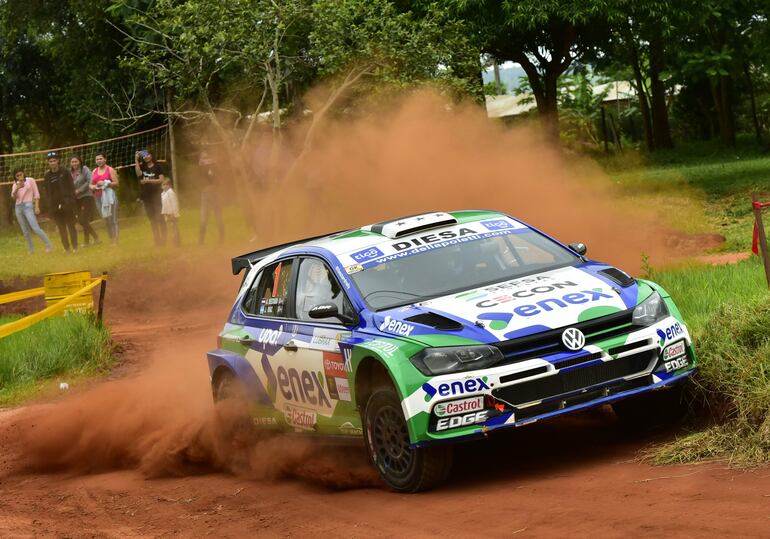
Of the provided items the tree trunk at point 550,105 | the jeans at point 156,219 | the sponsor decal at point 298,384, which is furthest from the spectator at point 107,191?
the sponsor decal at point 298,384

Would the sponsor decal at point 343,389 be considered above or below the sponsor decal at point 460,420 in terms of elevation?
above

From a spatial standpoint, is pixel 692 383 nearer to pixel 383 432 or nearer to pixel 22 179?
pixel 383 432

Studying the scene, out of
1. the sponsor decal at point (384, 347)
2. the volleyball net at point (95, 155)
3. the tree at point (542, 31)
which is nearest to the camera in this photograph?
the sponsor decal at point (384, 347)

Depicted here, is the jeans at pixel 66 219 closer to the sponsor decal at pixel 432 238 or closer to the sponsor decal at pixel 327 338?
the sponsor decal at pixel 432 238

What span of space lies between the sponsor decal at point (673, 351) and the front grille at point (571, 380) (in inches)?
5.8

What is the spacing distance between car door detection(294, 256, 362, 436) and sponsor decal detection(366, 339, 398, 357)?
0.28 metres

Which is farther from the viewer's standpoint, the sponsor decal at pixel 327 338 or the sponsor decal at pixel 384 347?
the sponsor decal at pixel 327 338

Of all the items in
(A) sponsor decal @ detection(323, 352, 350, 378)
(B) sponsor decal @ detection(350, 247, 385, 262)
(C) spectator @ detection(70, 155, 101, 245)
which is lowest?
(A) sponsor decal @ detection(323, 352, 350, 378)

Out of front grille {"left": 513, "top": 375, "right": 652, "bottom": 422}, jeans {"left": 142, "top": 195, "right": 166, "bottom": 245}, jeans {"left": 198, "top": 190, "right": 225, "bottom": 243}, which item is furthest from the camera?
jeans {"left": 142, "top": 195, "right": 166, "bottom": 245}

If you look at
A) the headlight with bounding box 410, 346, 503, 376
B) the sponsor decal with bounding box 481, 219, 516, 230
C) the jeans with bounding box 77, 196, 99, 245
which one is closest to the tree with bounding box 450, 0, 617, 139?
the jeans with bounding box 77, 196, 99, 245

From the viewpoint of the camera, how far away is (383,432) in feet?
24.1

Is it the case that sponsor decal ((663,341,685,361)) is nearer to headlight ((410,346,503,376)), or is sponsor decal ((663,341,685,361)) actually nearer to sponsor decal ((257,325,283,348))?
headlight ((410,346,503,376))

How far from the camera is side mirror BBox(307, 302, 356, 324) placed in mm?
7816

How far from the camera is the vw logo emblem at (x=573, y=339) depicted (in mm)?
7062
